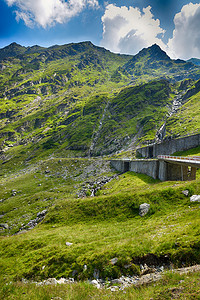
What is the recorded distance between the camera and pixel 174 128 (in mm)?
158750

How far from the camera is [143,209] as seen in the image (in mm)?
19531

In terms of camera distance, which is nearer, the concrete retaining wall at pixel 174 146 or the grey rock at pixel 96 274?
the grey rock at pixel 96 274

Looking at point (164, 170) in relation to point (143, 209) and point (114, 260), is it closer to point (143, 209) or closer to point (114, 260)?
point (143, 209)

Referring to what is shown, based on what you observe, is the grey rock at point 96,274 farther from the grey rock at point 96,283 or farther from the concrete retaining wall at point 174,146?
the concrete retaining wall at point 174,146

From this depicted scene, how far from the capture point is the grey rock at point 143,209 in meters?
19.2

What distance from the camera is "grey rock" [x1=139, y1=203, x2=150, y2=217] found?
1918 cm

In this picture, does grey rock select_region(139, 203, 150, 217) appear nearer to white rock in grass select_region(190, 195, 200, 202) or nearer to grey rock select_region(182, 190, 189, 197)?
grey rock select_region(182, 190, 189, 197)

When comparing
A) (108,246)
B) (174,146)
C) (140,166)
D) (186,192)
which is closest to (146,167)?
(140,166)

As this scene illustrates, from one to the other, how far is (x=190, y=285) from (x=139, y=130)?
566 feet

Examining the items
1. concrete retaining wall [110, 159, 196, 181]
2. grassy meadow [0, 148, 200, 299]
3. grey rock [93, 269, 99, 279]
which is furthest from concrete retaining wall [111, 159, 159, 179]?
grey rock [93, 269, 99, 279]

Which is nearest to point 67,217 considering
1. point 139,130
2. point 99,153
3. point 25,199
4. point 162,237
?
point 162,237

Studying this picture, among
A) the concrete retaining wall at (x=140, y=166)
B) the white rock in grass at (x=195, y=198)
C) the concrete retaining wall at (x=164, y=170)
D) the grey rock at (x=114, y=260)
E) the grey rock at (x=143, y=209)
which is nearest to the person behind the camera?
the grey rock at (x=114, y=260)

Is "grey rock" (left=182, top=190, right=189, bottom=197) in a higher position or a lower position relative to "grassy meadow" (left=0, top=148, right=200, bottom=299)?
higher

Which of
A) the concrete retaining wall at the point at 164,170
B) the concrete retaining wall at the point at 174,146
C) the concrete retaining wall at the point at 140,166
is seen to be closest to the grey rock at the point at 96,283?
the concrete retaining wall at the point at 164,170
